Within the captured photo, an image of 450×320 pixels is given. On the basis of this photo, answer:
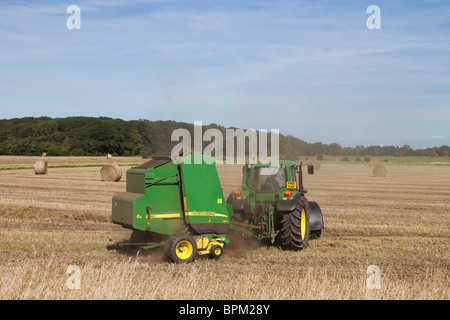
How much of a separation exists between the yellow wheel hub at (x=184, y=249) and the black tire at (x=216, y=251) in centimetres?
49

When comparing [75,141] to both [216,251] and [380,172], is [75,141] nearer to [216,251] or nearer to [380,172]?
[380,172]

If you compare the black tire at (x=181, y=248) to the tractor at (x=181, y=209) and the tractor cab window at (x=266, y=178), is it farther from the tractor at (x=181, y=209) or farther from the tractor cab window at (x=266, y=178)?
the tractor cab window at (x=266, y=178)

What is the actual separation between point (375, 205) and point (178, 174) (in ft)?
42.1

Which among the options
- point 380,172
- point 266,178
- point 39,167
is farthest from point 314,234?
point 380,172

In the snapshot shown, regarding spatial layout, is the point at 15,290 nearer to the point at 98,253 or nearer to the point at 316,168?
the point at 98,253

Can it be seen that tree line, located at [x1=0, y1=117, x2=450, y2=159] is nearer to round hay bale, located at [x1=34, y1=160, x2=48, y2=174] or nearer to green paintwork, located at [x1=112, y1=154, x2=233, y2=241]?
round hay bale, located at [x1=34, y1=160, x2=48, y2=174]

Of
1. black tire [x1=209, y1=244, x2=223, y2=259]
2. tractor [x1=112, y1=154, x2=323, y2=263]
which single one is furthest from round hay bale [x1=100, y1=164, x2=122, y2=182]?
black tire [x1=209, y1=244, x2=223, y2=259]

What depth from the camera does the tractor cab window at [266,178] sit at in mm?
10844

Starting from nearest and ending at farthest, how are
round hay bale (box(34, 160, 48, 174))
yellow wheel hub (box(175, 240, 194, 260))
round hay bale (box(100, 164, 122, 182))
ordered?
yellow wheel hub (box(175, 240, 194, 260)) < round hay bale (box(100, 164, 122, 182)) < round hay bale (box(34, 160, 48, 174))

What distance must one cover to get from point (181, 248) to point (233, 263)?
1.00 m

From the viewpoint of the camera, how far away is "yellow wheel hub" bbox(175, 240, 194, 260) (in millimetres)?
9003

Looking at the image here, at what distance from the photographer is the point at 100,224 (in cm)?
1460

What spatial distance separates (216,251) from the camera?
373 inches
